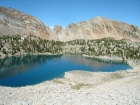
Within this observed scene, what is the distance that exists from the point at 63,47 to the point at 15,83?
13178cm

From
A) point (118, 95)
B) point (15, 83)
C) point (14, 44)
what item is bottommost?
point (15, 83)

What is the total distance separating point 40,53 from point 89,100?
136 metres

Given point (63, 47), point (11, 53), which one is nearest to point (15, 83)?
point (11, 53)

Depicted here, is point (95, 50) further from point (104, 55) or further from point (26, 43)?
point (26, 43)

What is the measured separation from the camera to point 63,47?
188 meters

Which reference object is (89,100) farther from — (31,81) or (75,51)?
(75,51)

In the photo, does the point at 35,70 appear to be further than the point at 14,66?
No

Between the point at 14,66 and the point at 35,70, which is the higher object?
the point at 14,66

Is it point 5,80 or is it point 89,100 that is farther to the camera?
point 5,80

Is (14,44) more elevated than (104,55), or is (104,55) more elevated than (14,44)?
(14,44)

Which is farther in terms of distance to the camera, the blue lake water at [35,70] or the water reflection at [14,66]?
the water reflection at [14,66]

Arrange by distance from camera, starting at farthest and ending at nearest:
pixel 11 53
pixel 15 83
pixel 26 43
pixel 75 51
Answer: pixel 75 51 → pixel 26 43 → pixel 11 53 → pixel 15 83

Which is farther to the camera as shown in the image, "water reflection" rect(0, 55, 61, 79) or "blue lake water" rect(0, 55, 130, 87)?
"water reflection" rect(0, 55, 61, 79)

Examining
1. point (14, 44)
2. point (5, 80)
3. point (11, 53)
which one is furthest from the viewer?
point (14, 44)
